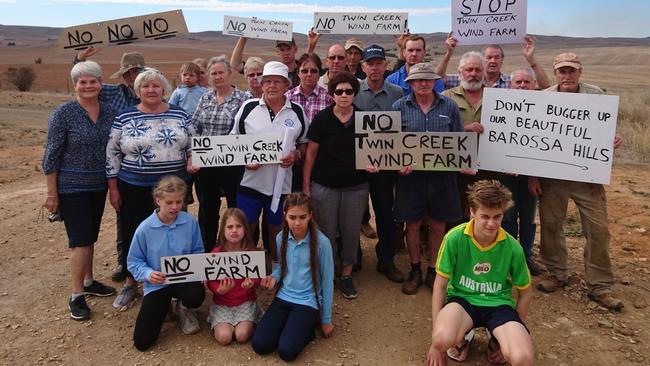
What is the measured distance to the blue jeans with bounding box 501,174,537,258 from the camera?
503 cm

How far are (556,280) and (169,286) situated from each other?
11.9ft

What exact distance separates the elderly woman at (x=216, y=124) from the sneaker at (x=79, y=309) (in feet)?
4.23

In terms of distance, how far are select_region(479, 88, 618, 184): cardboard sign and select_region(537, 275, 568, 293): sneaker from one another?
Answer: 3.58 ft

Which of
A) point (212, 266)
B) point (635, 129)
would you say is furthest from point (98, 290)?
point (635, 129)

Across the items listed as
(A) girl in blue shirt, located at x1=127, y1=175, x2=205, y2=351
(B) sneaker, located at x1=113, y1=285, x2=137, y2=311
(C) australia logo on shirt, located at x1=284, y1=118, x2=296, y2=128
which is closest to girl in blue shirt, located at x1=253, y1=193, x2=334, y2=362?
(A) girl in blue shirt, located at x1=127, y1=175, x2=205, y2=351

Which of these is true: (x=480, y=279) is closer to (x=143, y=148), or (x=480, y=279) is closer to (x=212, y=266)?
(x=212, y=266)

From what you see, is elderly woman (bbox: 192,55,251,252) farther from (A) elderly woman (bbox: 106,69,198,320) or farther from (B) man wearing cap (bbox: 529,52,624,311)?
(B) man wearing cap (bbox: 529,52,624,311)

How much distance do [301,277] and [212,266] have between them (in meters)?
0.70

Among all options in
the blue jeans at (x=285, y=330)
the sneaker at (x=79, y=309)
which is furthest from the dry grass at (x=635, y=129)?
the sneaker at (x=79, y=309)

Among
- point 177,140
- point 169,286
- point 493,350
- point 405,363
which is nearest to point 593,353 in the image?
point 493,350

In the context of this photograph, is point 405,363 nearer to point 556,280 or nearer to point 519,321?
point 519,321

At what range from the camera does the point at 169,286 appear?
163 inches

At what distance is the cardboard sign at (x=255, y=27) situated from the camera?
6.63 metres

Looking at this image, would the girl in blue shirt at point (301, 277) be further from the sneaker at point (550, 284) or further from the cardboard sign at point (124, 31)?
the cardboard sign at point (124, 31)
